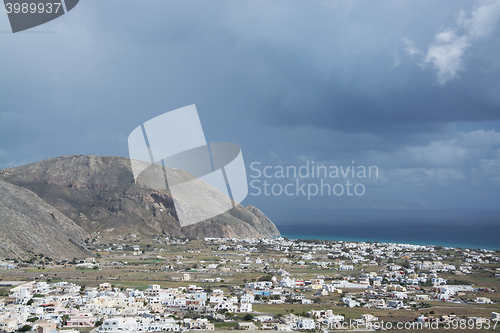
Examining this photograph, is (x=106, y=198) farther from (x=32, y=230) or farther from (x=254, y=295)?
(x=254, y=295)

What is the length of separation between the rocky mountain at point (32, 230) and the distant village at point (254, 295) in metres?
3.60

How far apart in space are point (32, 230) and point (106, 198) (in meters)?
34.6

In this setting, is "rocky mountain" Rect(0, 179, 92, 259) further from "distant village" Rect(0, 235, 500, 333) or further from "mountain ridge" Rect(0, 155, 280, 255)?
"mountain ridge" Rect(0, 155, 280, 255)

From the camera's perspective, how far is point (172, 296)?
33.3 meters

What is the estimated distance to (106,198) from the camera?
3676 inches

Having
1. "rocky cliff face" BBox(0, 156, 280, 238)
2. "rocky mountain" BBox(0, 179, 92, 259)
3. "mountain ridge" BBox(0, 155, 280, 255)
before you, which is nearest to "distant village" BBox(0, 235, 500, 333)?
"rocky mountain" BBox(0, 179, 92, 259)

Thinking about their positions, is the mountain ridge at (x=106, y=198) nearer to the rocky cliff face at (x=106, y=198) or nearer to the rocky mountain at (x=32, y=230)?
the rocky cliff face at (x=106, y=198)

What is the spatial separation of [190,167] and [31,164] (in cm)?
5448

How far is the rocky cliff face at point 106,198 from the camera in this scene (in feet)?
284

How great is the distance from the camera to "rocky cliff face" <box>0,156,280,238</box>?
3413 inches

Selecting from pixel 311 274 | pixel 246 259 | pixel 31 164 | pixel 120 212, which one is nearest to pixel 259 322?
pixel 311 274

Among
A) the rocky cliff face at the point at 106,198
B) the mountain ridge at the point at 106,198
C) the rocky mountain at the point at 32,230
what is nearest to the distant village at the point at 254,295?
the rocky mountain at the point at 32,230

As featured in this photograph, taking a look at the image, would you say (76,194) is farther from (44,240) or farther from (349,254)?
(349,254)

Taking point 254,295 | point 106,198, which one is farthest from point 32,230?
point 254,295
